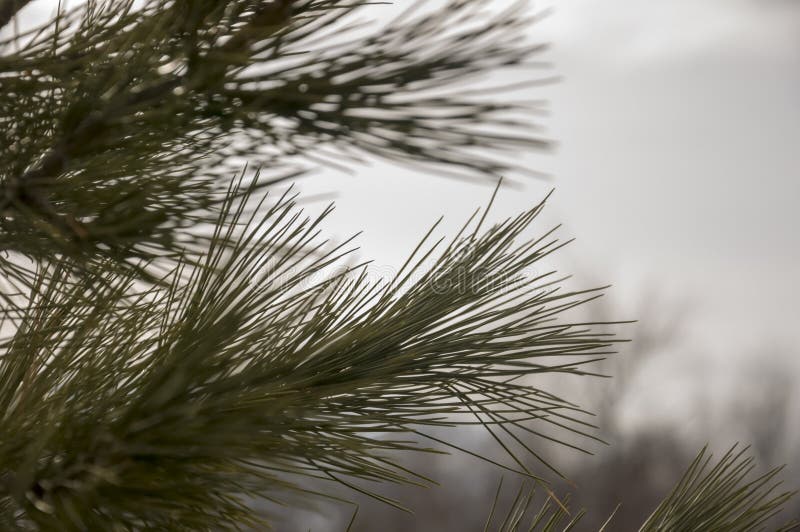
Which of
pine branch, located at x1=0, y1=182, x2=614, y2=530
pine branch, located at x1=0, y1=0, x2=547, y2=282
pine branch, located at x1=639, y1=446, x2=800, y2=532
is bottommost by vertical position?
pine branch, located at x1=639, y1=446, x2=800, y2=532

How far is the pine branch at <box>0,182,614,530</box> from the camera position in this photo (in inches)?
17.3

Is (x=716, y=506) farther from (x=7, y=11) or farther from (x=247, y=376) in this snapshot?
(x=7, y=11)

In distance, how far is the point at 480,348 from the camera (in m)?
0.65

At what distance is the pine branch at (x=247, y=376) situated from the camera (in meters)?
0.44

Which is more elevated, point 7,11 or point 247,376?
point 7,11

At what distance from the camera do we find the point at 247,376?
0.51 metres

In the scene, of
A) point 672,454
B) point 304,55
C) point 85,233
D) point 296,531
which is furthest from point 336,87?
point 296,531

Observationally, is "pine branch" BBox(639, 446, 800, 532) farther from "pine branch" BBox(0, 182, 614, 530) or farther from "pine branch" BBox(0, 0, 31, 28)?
"pine branch" BBox(0, 0, 31, 28)

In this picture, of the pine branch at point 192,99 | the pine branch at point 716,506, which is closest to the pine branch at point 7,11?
the pine branch at point 192,99

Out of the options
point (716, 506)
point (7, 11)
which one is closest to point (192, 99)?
point (7, 11)

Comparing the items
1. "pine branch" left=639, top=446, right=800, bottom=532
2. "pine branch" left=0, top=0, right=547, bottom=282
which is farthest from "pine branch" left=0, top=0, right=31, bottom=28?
"pine branch" left=639, top=446, right=800, bottom=532

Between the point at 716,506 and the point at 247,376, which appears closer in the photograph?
the point at 247,376

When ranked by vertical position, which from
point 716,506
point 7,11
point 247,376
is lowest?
point 716,506

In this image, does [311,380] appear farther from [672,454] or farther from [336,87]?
[672,454]
